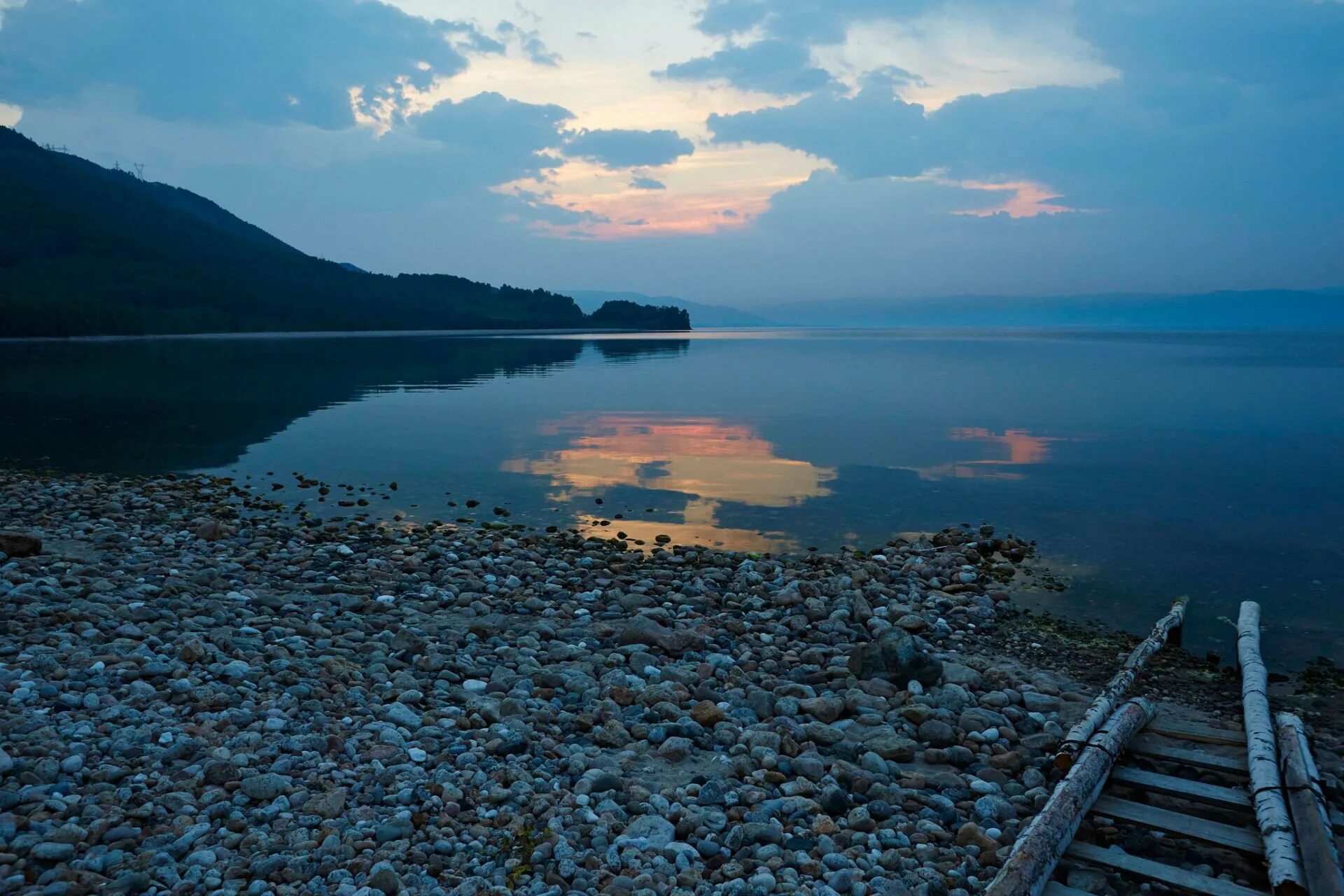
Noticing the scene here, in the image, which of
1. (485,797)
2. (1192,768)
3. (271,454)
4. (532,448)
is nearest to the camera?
(485,797)

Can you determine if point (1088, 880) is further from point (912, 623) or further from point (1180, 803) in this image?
point (912, 623)

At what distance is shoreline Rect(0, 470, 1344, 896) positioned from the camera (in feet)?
20.2

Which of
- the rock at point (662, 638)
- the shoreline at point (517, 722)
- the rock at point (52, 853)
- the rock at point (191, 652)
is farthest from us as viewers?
the rock at point (662, 638)

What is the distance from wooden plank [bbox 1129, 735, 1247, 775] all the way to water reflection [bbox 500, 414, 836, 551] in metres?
8.94

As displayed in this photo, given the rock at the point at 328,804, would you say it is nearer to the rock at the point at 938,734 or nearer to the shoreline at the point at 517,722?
the shoreline at the point at 517,722

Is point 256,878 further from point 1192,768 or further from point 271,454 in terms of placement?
point 271,454

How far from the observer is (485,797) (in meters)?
6.98

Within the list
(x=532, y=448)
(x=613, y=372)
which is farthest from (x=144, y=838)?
(x=613, y=372)

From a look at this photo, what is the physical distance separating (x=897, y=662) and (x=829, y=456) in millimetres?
18854

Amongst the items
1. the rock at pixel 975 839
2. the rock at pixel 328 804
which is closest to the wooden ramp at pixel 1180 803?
the rock at pixel 975 839

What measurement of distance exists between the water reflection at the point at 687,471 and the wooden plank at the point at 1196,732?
8659 millimetres

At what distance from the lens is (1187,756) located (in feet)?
26.6

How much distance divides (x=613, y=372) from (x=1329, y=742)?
6403cm

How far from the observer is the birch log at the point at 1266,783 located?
603 cm
